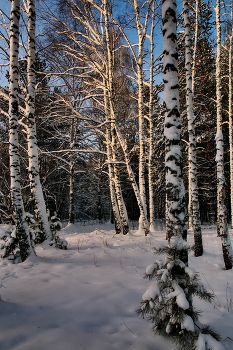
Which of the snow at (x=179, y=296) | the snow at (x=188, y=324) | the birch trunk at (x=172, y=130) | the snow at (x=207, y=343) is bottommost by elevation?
the snow at (x=207, y=343)

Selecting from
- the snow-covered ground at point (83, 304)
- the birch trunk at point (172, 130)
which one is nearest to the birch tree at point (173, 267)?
the birch trunk at point (172, 130)

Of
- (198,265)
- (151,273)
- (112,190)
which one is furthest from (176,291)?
→ (112,190)

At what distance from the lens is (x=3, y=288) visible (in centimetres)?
384

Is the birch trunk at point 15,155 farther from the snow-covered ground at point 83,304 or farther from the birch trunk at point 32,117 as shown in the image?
the birch trunk at point 32,117

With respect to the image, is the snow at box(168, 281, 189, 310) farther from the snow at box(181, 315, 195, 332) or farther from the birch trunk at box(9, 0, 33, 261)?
the birch trunk at box(9, 0, 33, 261)

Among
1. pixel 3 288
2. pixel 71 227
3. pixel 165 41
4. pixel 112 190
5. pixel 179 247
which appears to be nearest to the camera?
pixel 179 247

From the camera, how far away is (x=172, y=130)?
301 centimetres

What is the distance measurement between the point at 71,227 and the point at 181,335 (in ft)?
45.4

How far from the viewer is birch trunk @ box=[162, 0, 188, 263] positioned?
2906 millimetres

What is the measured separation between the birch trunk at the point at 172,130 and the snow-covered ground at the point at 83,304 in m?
1.48

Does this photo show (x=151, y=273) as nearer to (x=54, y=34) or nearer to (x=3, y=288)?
(x=3, y=288)

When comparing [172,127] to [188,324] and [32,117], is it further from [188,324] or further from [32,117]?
[32,117]


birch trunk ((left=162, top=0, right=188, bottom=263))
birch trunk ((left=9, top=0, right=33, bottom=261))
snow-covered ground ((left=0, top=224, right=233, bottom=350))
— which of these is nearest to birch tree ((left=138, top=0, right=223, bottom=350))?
birch trunk ((left=162, top=0, right=188, bottom=263))

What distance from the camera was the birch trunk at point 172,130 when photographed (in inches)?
114
